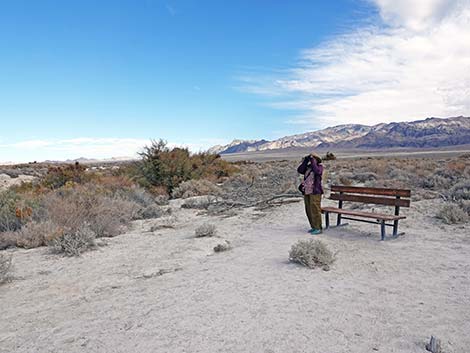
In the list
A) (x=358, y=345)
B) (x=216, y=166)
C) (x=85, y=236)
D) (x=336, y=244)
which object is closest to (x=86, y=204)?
(x=85, y=236)

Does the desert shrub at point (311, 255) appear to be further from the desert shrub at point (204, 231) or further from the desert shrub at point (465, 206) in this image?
the desert shrub at point (465, 206)

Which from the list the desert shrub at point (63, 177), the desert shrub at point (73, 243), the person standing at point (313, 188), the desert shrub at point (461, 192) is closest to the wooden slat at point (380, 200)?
the person standing at point (313, 188)

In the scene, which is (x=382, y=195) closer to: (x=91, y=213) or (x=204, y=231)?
(x=204, y=231)

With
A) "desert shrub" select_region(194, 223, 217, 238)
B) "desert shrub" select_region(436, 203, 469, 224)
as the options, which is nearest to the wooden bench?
"desert shrub" select_region(436, 203, 469, 224)

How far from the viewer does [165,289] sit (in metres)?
5.16

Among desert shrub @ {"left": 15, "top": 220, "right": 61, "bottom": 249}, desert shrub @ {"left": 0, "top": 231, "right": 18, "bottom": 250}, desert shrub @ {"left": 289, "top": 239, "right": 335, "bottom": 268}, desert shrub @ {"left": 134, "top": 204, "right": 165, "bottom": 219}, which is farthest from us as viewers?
desert shrub @ {"left": 134, "top": 204, "right": 165, "bottom": 219}

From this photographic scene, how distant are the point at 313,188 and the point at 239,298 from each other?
4.38m

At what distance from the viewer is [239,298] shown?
189 inches

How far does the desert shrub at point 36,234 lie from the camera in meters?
7.80

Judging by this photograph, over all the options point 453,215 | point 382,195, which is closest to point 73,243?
point 382,195

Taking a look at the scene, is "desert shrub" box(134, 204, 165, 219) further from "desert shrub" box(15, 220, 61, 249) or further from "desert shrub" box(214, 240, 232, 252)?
"desert shrub" box(214, 240, 232, 252)

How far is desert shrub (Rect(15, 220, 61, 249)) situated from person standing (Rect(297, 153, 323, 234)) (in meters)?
5.52

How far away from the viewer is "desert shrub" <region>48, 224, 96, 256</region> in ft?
23.2

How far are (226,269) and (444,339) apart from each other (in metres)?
3.24
